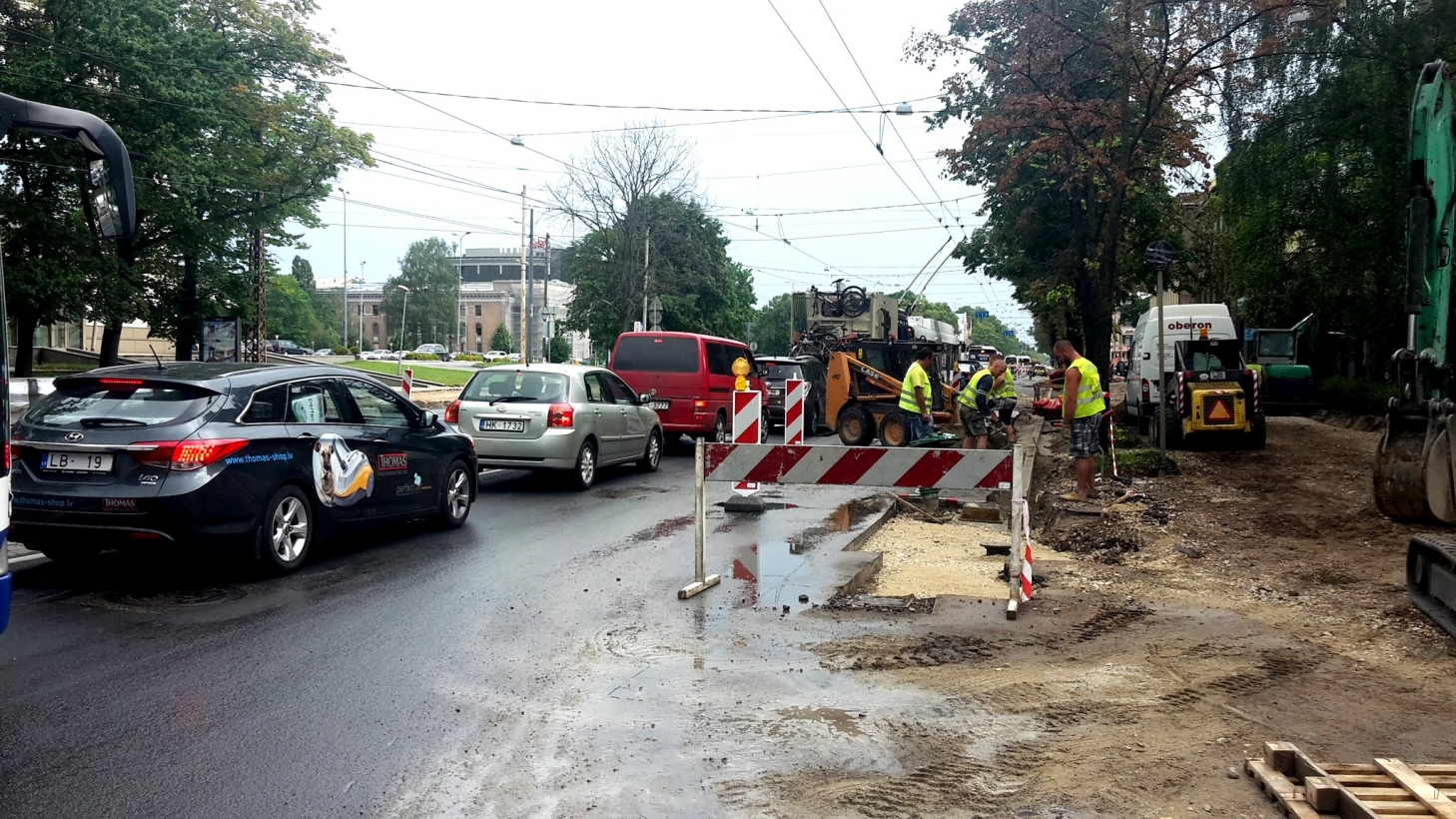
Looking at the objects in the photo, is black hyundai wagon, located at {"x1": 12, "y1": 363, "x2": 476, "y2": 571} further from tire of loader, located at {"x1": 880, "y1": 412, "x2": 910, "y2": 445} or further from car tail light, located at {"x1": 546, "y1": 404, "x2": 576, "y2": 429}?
tire of loader, located at {"x1": 880, "y1": 412, "x2": 910, "y2": 445}

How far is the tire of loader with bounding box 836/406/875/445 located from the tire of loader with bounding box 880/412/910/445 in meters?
0.42

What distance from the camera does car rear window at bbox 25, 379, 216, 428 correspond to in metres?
7.27

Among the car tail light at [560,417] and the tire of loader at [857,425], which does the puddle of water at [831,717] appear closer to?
the car tail light at [560,417]

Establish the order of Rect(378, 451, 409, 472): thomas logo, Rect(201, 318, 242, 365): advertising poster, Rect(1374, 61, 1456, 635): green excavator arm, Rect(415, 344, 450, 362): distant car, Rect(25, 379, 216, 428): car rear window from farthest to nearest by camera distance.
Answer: Rect(415, 344, 450, 362): distant car < Rect(201, 318, 242, 365): advertising poster < Rect(378, 451, 409, 472): thomas logo < Rect(1374, 61, 1456, 635): green excavator arm < Rect(25, 379, 216, 428): car rear window

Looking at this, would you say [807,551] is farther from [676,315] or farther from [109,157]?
[676,315]

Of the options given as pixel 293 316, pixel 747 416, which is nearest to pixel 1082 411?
pixel 747 416

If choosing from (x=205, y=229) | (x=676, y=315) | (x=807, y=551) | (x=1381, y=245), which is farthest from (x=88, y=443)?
(x=676, y=315)

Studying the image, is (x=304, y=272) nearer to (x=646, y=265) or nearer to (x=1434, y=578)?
(x=646, y=265)

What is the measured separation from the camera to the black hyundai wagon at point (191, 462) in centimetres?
705

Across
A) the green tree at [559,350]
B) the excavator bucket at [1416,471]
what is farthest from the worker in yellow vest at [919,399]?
the green tree at [559,350]

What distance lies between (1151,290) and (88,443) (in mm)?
35686

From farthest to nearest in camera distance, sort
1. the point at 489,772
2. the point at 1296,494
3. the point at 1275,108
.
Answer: the point at 1275,108 < the point at 1296,494 < the point at 489,772

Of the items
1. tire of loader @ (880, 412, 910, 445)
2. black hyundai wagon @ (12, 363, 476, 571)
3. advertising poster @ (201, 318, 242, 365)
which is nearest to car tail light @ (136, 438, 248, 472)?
black hyundai wagon @ (12, 363, 476, 571)

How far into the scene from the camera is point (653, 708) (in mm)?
5117
